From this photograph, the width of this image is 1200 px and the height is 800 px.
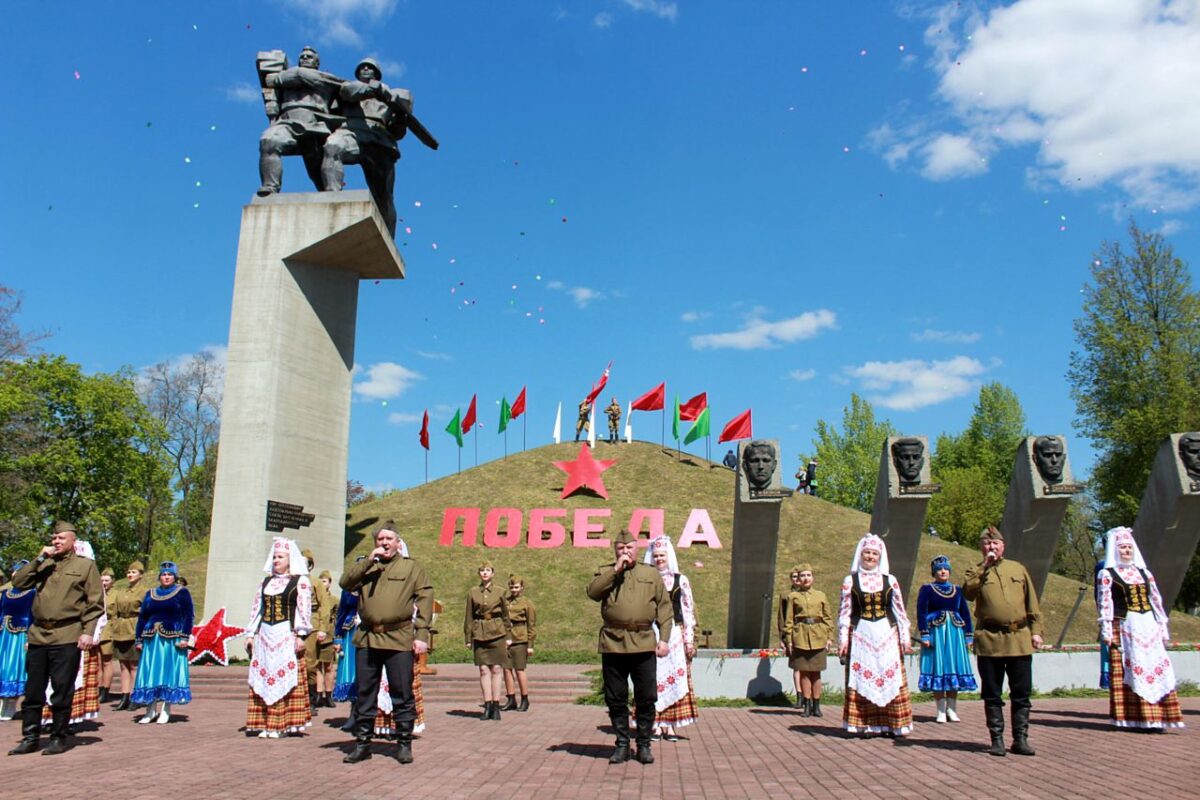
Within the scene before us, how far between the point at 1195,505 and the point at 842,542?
55.0 feet

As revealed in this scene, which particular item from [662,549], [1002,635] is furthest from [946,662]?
[662,549]

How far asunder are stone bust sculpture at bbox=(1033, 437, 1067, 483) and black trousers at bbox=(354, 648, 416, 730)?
12.1 m

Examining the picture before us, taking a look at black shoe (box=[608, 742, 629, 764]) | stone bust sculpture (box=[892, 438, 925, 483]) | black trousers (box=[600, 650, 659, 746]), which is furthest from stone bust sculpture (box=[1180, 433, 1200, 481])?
black shoe (box=[608, 742, 629, 764])

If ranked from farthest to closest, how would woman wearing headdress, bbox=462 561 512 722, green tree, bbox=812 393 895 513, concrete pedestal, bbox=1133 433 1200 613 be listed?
1. green tree, bbox=812 393 895 513
2. concrete pedestal, bbox=1133 433 1200 613
3. woman wearing headdress, bbox=462 561 512 722

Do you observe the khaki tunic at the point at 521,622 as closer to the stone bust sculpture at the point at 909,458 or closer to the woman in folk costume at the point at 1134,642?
the woman in folk costume at the point at 1134,642

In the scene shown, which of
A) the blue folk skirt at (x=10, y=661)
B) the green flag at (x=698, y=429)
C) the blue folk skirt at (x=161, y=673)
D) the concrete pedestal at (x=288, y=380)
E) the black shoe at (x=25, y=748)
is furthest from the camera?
the green flag at (x=698, y=429)

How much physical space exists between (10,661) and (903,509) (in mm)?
12788

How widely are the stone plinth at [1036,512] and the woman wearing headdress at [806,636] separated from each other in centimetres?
567

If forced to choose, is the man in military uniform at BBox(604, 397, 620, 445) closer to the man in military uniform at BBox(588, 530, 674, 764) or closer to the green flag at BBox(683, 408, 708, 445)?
the green flag at BBox(683, 408, 708, 445)

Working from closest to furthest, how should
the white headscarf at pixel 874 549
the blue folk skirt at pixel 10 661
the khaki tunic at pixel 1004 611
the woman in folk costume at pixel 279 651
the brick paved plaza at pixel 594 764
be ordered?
the brick paved plaza at pixel 594 764 < the khaki tunic at pixel 1004 611 < the woman in folk costume at pixel 279 651 < the white headscarf at pixel 874 549 < the blue folk skirt at pixel 10 661

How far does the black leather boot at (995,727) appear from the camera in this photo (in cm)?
719

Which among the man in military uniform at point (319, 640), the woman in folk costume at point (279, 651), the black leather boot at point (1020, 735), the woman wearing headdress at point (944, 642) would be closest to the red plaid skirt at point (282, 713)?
the woman in folk costume at point (279, 651)

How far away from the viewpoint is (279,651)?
28.2ft

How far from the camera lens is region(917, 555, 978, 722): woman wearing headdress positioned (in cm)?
982
